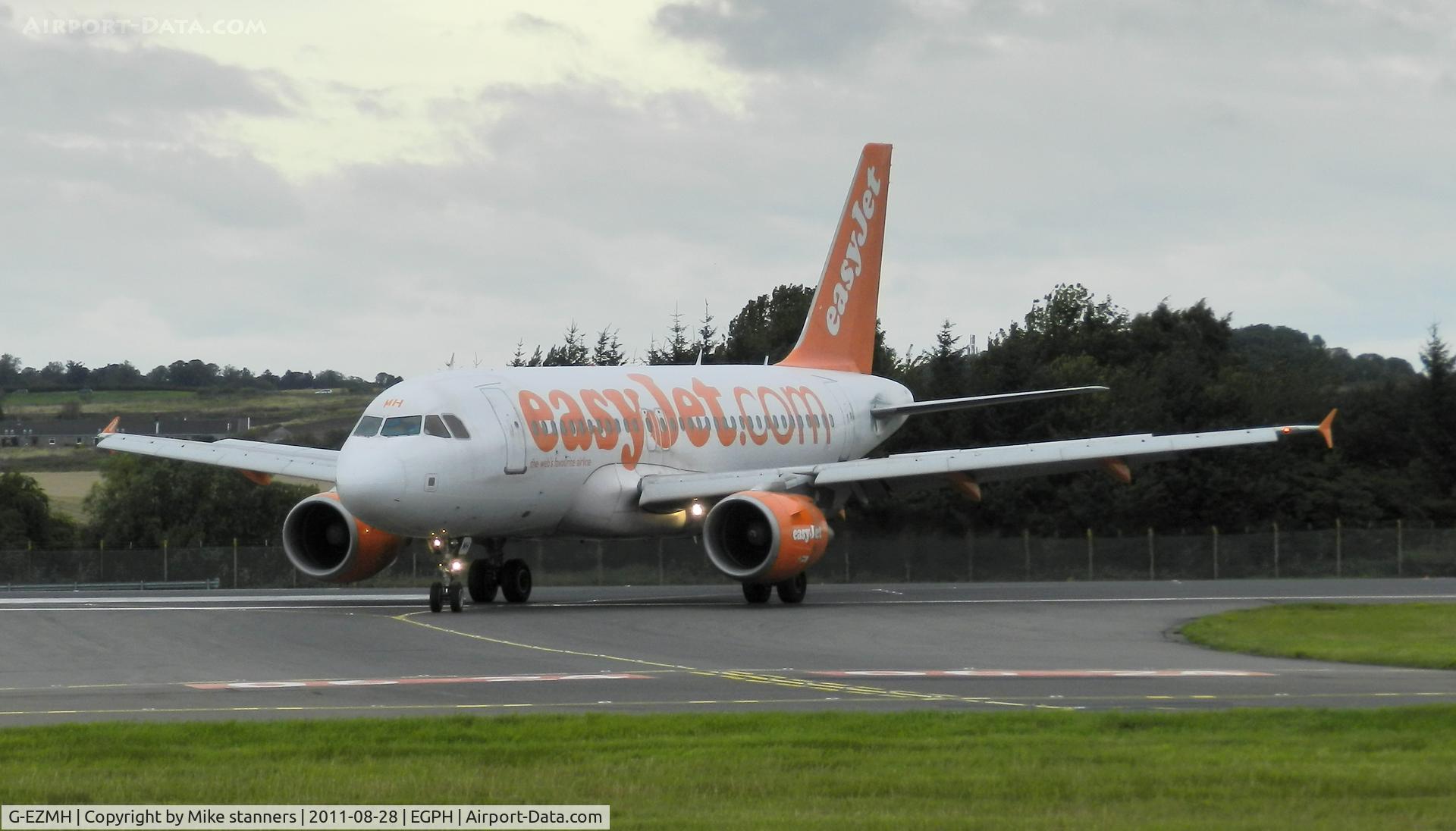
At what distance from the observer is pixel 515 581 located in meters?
31.2

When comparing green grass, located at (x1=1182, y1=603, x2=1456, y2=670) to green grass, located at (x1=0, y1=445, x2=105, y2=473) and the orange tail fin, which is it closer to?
the orange tail fin

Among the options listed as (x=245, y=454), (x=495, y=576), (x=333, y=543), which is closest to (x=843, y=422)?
(x=495, y=576)

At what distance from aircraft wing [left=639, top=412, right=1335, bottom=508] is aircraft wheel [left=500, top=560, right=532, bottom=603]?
2.23 meters

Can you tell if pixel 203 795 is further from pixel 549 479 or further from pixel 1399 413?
pixel 1399 413

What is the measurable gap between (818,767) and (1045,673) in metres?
6.85

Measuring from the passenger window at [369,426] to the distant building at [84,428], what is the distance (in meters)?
69.0

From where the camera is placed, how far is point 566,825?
9.62m

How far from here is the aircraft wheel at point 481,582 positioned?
3075 centimetres

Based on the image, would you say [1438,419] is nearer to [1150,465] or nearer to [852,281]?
[1150,465]

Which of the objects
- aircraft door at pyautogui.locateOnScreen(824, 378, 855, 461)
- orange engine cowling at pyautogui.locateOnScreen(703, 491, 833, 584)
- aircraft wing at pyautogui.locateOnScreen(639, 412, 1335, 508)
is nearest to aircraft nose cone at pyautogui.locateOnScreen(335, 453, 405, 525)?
orange engine cowling at pyautogui.locateOnScreen(703, 491, 833, 584)

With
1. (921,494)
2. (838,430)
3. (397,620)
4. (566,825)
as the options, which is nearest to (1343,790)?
(566,825)

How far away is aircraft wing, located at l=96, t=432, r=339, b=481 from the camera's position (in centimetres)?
3291

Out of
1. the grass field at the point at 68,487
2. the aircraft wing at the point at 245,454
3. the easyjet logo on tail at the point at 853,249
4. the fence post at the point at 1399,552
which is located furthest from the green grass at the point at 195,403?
the fence post at the point at 1399,552

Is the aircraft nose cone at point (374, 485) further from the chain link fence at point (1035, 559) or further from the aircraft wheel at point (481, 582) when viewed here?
the chain link fence at point (1035, 559)
